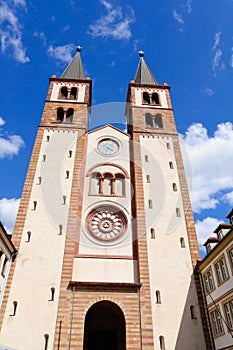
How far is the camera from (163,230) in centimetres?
2448

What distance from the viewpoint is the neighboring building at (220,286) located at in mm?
18031

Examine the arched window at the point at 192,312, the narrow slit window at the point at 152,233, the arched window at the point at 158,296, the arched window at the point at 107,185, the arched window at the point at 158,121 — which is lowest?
the arched window at the point at 192,312

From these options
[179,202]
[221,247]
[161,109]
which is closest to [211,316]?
[221,247]

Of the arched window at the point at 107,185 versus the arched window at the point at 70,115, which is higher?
the arched window at the point at 70,115

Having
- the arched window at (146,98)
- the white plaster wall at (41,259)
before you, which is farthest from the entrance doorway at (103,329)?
the arched window at (146,98)

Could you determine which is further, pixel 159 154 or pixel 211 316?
pixel 159 154

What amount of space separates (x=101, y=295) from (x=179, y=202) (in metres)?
10.2

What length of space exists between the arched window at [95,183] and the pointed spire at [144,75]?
16830 mm

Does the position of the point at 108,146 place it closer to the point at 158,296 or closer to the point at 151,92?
the point at 151,92

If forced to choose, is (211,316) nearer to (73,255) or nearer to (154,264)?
(154,264)

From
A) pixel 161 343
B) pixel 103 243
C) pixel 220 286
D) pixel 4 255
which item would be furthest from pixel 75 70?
pixel 161 343

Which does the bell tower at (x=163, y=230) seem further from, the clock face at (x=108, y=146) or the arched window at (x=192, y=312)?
the clock face at (x=108, y=146)

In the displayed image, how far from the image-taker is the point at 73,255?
74.0 feet

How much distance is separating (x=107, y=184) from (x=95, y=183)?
1.10 m
